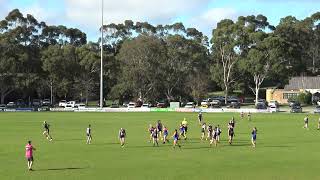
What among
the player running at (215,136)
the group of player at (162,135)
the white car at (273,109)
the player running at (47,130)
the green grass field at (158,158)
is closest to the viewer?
the green grass field at (158,158)

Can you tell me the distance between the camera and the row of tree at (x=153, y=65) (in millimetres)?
108438

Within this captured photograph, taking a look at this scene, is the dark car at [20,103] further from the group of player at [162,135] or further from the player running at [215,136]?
the player running at [215,136]

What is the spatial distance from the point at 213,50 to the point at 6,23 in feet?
165

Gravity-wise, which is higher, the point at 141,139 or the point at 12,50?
the point at 12,50

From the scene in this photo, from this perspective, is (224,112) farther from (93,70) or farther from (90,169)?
(90,169)

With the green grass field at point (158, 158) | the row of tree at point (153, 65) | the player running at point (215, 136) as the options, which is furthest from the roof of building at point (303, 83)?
the player running at point (215, 136)

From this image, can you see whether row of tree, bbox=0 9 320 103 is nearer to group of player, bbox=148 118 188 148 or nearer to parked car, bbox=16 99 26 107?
parked car, bbox=16 99 26 107

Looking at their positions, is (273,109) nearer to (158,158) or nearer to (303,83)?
(303,83)

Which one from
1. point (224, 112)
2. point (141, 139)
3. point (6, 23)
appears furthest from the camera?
point (6, 23)

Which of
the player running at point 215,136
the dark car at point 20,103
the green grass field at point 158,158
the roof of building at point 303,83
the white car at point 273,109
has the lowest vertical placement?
the green grass field at point 158,158

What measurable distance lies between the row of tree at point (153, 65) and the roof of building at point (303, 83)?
8.21 ft

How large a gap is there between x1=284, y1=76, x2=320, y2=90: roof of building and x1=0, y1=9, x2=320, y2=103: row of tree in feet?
8.21

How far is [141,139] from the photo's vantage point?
1683 inches

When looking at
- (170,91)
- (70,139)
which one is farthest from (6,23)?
(70,139)
